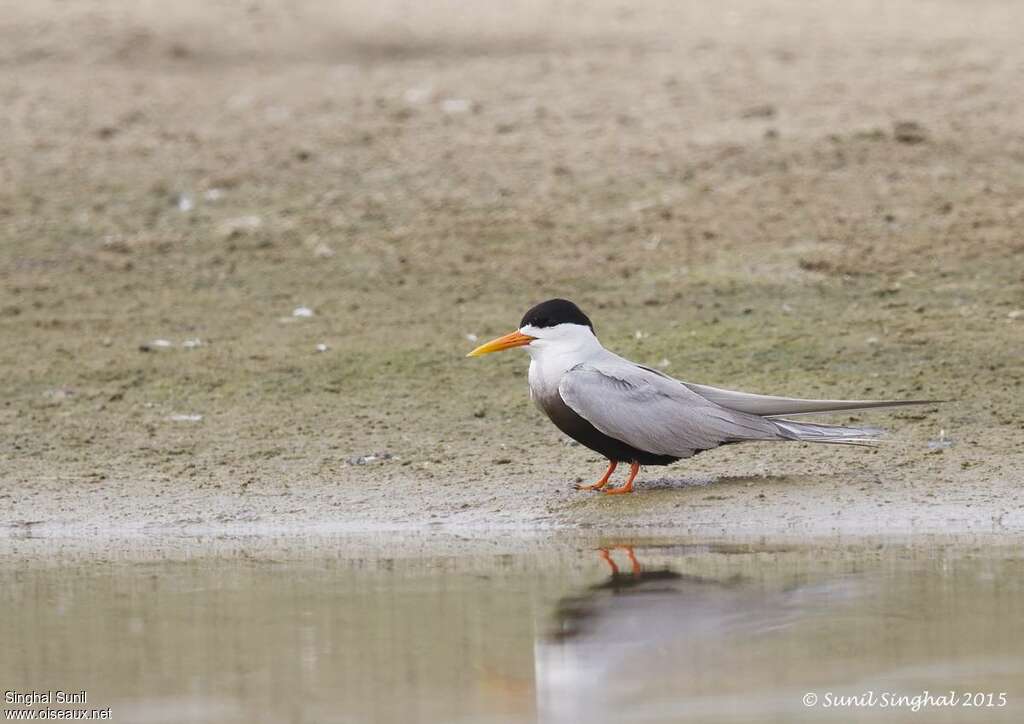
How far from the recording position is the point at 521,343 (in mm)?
8406

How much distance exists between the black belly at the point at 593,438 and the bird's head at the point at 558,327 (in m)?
0.30

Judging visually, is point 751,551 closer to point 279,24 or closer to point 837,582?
point 837,582

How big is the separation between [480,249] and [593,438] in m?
3.51

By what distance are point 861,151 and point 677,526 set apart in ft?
16.8

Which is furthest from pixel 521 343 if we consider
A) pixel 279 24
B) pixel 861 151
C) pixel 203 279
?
pixel 279 24

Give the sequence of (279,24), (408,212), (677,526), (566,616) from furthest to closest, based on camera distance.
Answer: (279,24) < (408,212) < (677,526) < (566,616)

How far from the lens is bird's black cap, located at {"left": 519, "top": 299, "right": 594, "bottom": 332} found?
27.1 feet

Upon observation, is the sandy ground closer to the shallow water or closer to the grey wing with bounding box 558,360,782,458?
the grey wing with bounding box 558,360,782,458

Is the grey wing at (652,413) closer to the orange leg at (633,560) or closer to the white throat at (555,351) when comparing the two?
the white throat at (555,351)

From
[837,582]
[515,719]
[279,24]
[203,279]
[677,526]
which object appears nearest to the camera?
[515,719]

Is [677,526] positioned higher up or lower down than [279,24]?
lower down

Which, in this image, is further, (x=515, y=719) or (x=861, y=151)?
(x=861, y=151)

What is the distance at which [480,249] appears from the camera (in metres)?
11.3

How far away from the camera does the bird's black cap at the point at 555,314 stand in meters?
8.27
